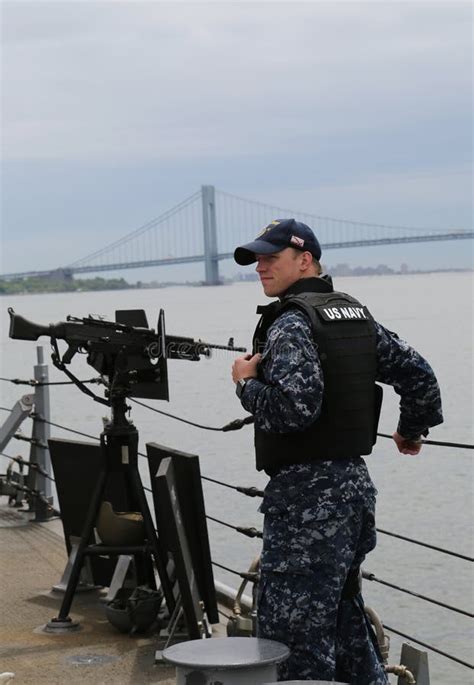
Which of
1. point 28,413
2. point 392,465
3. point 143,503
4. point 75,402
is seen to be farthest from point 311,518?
point 75,402

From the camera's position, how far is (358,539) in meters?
3.87

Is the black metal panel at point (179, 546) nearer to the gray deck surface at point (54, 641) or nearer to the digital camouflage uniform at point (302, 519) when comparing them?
the gray deck surface at point (54, 641)

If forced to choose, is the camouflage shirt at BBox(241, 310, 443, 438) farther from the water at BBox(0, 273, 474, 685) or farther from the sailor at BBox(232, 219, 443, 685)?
the water at BBox(0, 273, 474, 685)

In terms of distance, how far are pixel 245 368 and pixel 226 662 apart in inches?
35.6

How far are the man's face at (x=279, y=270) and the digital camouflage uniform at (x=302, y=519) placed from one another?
0.16 m

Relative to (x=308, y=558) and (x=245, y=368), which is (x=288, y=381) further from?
(x=308, y=558)

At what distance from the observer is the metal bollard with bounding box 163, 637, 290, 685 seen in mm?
3189

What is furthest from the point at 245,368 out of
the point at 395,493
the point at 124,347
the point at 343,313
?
the point at 395,493

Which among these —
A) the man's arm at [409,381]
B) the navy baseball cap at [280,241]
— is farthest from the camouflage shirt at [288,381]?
the navy baseball cap at [280,241]

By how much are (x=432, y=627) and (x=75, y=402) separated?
74.3 feet

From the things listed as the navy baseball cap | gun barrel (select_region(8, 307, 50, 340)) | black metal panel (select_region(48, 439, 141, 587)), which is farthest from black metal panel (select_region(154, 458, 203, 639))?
the navy baseball cap

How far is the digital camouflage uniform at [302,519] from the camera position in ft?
11.9

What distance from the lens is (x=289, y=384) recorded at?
11.8 ft

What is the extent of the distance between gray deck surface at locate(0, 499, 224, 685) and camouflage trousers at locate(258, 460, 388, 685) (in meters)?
1.40
